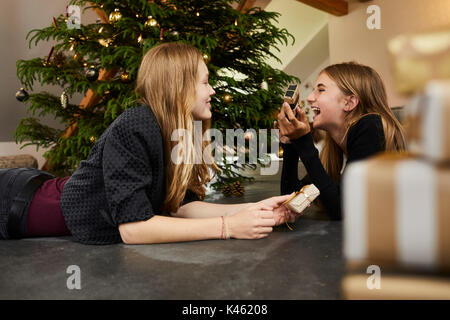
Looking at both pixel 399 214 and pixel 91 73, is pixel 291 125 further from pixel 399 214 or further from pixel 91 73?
pixel 91 73

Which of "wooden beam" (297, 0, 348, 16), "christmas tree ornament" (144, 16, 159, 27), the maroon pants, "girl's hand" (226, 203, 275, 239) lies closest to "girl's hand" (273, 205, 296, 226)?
"girl's hand" (226, 203, 275, 239)

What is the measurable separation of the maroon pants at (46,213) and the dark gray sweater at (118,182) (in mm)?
62

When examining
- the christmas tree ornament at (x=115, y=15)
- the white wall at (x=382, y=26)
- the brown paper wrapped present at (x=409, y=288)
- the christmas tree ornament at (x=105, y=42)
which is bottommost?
the brown paper wrapped present at (x=409, y=288)

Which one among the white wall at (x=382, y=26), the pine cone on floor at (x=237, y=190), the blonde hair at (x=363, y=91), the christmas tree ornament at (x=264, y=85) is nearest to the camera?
the blonde hair at (x=363, y=91)

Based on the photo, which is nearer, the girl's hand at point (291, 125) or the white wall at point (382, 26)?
the girl's hand at point (291, 125)

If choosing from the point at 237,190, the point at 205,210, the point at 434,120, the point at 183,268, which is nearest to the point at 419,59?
the point at 434,120

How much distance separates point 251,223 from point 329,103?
22.2 inches

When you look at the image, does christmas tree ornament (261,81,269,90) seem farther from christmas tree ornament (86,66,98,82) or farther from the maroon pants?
the maroon pants

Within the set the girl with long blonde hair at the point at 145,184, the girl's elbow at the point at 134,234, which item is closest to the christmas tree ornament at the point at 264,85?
the girl with long blonde hair at the point at 145,184

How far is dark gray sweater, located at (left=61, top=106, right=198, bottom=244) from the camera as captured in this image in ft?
3.29

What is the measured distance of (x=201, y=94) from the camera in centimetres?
Answer: 117

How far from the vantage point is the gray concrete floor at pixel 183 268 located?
0.75 m

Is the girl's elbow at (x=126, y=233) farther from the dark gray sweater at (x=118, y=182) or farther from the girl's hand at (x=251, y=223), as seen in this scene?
the girl's hand at (x=251, y=223)
